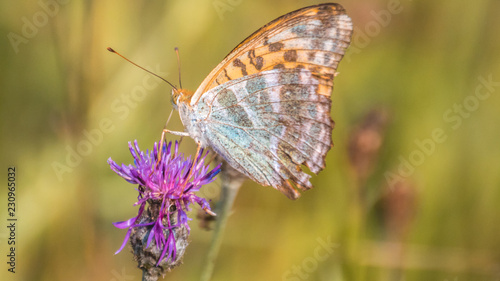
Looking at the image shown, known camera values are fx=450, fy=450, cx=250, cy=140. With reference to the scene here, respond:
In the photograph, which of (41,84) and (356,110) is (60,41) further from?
(356,110)

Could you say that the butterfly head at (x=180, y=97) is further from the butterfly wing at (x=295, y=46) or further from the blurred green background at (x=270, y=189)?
the blurred green background at (x=270, y=189)

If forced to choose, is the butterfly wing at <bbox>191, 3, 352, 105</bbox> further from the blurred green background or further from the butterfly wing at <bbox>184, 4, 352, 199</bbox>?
the blurred green background

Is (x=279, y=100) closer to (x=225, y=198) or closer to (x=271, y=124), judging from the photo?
(x=271, y=124)

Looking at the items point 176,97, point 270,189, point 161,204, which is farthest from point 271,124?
point 270,189

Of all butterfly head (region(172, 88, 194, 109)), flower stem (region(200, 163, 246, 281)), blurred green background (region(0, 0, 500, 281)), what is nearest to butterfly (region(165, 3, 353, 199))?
butterfly head (region(172, 88, 194, 109))

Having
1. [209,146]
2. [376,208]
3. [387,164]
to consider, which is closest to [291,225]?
[376,208]
